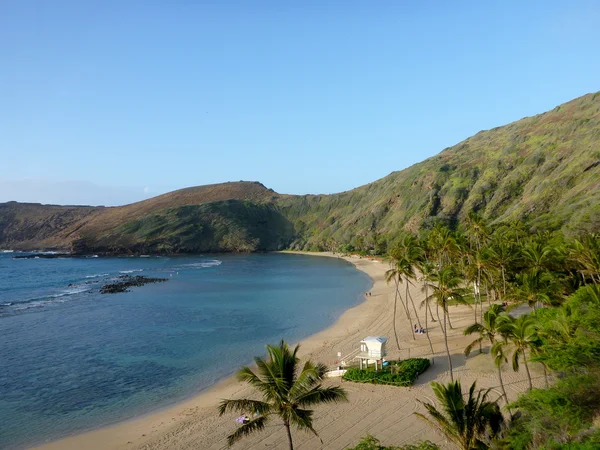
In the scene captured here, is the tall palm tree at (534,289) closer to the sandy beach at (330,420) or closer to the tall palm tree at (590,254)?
the tall palm tree at (590,254)

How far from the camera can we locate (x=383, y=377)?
97.2ft

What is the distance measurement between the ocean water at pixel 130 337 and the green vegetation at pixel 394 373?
11311mm

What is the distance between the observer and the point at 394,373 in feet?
99.0

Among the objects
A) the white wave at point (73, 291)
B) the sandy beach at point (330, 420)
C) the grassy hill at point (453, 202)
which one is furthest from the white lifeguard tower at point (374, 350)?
the white wave at point (73, 291)

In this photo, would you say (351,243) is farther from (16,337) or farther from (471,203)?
(16,337)

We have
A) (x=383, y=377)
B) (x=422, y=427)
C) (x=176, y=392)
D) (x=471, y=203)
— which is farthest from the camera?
(x=471, y=203)

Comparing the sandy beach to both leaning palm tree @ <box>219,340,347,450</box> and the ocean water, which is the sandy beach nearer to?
the ocean water

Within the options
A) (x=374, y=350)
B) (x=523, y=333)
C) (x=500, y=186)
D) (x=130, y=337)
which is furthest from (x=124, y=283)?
(x=500, y=186)

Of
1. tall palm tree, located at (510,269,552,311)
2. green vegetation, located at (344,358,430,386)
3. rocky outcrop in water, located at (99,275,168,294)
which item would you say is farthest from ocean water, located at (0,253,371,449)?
tall palm tree, located at (510,269,552,311)

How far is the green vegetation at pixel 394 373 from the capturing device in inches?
1147

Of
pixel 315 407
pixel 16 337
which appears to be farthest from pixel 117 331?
pixel 315 407

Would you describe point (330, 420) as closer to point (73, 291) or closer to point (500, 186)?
point (73, 291)

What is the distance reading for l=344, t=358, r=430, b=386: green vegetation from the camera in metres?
29.1

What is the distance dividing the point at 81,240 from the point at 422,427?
181m
